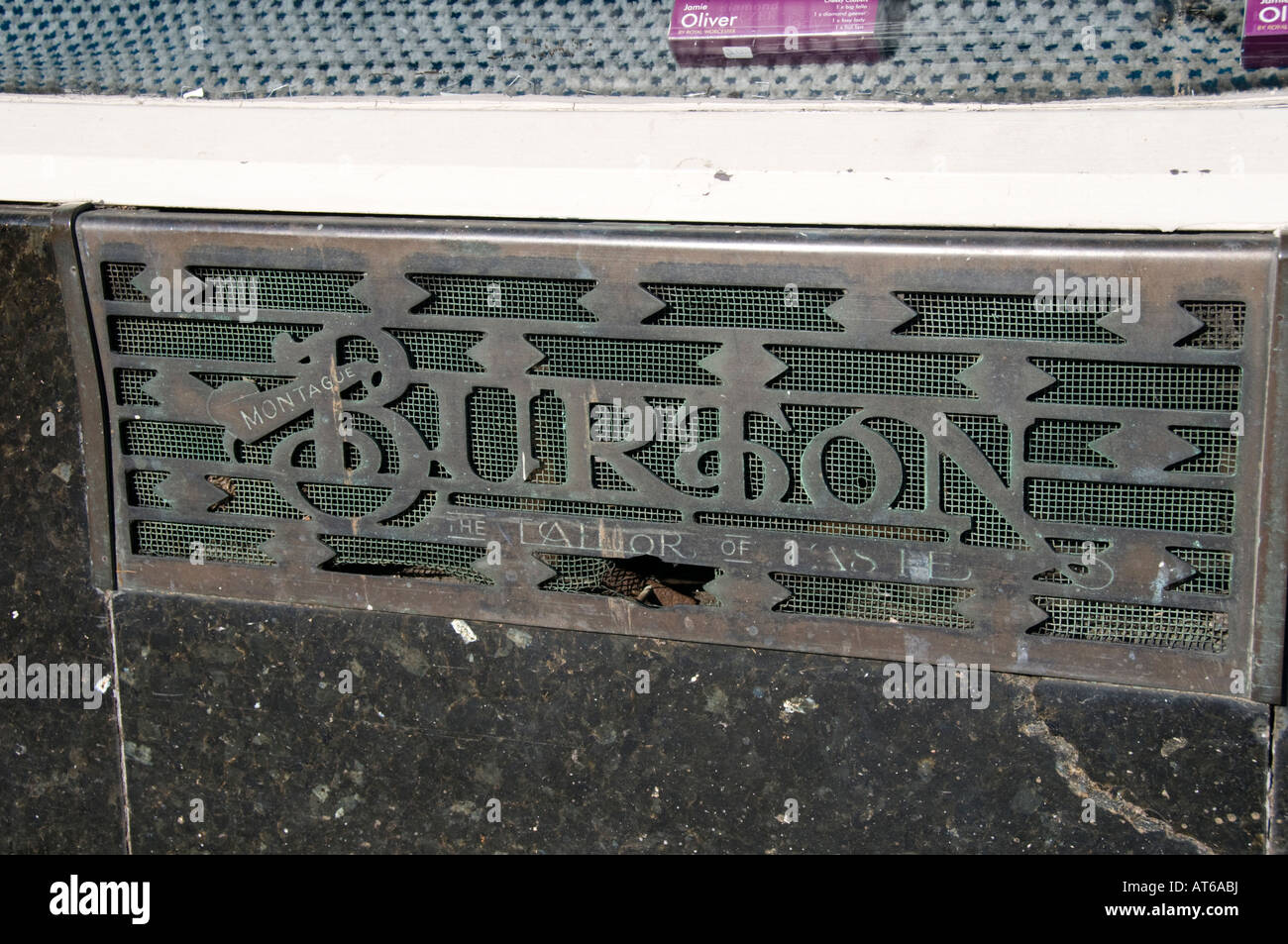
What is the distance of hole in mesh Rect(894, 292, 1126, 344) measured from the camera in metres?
2.32

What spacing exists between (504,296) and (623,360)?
0.29 meters

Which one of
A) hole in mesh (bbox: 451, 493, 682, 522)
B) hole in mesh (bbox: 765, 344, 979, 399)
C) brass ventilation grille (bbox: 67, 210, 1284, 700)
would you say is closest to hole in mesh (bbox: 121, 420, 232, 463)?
brass ventilation grille (bbox: 67, 210, 1284, 700)

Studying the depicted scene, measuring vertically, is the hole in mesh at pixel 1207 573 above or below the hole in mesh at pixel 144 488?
below

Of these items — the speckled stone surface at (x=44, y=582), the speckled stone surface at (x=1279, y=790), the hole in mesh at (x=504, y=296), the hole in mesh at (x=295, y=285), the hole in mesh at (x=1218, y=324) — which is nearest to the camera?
the hole in mesh at (x=1218, y=324)

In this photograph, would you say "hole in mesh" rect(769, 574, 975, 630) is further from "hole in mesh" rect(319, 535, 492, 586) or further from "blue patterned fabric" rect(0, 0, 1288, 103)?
"blue patterned fabric" rect(0, 0, 1288, 103)

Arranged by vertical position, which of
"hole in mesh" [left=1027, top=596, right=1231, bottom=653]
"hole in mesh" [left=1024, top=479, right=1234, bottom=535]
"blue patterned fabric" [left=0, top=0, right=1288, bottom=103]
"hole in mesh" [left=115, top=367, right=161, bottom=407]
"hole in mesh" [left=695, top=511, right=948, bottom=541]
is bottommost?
"hole in mesh" [left=1027, top=596, right=1231, bottom=653]

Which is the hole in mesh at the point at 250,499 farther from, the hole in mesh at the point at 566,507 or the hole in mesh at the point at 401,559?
the hole in mesh at the point at 566,507

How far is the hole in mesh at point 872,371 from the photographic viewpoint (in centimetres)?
242

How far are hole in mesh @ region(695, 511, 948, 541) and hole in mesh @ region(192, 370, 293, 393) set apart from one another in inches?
39.5

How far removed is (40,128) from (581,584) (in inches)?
65.4

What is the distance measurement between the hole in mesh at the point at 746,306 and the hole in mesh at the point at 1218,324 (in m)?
0.63

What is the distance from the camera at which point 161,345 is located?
2869mm

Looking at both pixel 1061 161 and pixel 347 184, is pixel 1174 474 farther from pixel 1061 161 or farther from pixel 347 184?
pixel 347 184

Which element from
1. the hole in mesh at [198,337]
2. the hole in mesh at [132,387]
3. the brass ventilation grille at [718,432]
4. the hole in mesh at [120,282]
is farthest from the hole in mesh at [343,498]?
the hole in mesh at [120,282]
